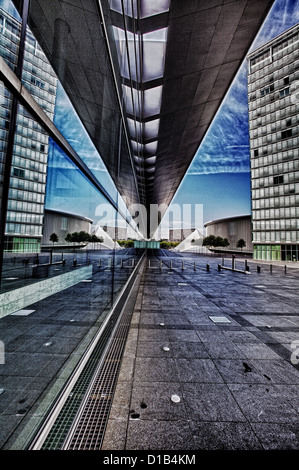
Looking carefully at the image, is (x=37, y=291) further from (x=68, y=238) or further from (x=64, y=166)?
(x=64, y=166)

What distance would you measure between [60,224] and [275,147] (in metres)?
56.5

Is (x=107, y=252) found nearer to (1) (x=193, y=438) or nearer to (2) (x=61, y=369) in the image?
(2) (x=61, y=369)

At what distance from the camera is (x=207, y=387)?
9.04 feet


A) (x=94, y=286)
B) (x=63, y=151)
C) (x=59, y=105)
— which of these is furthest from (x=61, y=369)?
(x=59, y=105)

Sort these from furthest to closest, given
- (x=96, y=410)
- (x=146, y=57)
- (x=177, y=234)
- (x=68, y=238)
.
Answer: (x=177, y=234)
(x=146, y=57)
(x=68, y=238)
(x=96, y=410)

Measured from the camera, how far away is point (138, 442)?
1942 mm

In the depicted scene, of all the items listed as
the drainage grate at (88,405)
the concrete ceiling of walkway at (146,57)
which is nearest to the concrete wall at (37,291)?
the drainage grate at (88,405)

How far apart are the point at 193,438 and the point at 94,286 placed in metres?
3.45

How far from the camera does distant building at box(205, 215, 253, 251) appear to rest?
6581 cm

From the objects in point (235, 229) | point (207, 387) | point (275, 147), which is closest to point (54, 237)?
point (207, 387)

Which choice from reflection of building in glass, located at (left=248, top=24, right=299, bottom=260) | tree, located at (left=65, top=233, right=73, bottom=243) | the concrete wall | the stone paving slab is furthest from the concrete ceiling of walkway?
reflection of building in glass, located at (left=248, top=24, right=299, bottom=260)

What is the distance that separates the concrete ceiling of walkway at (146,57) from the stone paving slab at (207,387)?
3.71 m

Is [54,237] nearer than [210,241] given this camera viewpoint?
Yes

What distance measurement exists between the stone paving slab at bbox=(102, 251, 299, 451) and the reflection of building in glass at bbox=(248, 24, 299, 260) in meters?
47.2
